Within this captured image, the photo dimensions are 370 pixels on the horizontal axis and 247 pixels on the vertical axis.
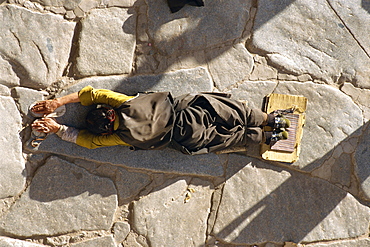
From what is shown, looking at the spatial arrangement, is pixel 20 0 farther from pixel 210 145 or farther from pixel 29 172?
pixel 210 145

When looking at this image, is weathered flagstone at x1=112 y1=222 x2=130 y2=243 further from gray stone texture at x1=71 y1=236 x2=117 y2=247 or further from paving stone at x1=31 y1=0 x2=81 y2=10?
paving stone at x1=31 y1=0 x2=81 y2=10

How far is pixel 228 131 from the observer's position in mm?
2965

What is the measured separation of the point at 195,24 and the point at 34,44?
1.60 m

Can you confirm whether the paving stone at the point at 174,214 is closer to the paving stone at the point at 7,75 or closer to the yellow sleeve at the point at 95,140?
the yellow sleeve at the point at 95,140

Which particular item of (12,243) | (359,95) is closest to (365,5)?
(359,95)

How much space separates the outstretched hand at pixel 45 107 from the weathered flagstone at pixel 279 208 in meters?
1.83

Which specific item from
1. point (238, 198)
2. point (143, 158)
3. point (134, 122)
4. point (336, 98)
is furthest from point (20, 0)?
point (336, 98)

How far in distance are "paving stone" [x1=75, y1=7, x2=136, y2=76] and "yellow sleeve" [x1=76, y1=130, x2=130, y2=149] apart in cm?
64

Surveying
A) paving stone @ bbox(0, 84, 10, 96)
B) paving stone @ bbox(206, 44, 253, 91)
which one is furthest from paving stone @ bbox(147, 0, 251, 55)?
paving stone @ bbox(0, 84, 10, 96)

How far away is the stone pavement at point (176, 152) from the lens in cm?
296

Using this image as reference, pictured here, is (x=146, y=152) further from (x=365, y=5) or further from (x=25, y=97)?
(x=365, y=5)

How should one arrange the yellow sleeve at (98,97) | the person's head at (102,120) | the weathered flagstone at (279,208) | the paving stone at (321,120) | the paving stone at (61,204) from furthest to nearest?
the paving stone at (321,120)
the weathered flagstone at (279,208)
the paving stone at (61,204)
the yellow sleeve at (98,97)
the person's head at (102,120)

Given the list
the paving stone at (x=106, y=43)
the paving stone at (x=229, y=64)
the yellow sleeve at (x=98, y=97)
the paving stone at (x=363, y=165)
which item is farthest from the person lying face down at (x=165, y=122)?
the paving stone at (x=363, y=165)

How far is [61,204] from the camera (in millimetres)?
2992
